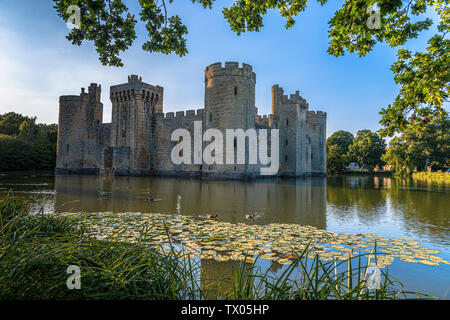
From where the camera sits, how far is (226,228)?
4922mm

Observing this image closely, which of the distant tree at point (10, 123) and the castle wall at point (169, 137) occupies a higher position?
the distant tree at point (10, 123)

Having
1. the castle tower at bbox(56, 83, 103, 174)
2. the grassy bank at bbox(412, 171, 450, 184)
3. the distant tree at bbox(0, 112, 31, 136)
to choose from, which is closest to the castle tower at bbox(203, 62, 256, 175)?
the castle tower at bbox(56, 83, 103, 174)

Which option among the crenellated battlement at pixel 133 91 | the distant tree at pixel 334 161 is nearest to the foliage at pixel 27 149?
the crenellated battlement at pixel 133 91

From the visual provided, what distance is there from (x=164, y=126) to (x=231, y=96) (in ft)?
33.3

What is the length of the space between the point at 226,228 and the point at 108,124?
29.6 m

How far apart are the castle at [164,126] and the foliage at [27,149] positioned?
4576 millimetres

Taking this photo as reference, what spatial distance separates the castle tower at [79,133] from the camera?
29703mm

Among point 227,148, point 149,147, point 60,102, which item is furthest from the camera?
point 60,102

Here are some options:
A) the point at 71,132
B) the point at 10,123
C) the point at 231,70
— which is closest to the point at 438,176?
the point at 231,70

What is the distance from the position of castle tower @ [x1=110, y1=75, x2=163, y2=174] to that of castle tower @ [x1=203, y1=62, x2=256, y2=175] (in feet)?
29.6

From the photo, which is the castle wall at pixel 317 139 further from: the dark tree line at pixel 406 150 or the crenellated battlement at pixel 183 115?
the crenellated battlement at pixel 183 115

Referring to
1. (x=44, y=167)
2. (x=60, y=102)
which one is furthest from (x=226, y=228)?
A: (x=44, y=167)
